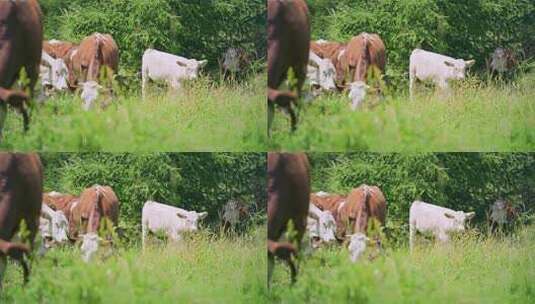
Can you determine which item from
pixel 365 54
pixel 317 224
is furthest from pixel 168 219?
pixel 365 54

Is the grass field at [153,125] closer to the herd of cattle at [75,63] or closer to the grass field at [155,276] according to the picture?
the herd of cattle at [75,63]

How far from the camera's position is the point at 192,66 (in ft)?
A: 20.4

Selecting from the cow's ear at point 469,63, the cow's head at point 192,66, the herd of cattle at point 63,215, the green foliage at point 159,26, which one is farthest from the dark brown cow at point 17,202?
the cow's ear at point 469,63

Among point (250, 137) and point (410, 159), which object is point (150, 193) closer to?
point (250, 137)

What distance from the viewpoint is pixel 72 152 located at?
6.13 m

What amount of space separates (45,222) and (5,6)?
1.16 meters

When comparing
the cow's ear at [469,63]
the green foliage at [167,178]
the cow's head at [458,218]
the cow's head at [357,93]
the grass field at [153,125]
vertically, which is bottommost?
the cow's head at [458,218]

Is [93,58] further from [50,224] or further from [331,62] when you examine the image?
[331,62]

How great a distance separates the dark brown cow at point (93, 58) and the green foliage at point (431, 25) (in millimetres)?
1089

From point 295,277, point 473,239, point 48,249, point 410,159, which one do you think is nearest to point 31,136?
Answer: point 48,249

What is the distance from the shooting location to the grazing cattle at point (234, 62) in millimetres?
6203

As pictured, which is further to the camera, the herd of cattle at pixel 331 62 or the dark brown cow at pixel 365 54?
the dark brown cow at pixel 365 54

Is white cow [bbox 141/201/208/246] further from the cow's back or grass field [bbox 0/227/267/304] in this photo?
the cow's back

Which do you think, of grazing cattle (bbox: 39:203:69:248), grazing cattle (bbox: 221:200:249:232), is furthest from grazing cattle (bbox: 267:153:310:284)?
grazing cattle (bbox: 39:203:69:248)
